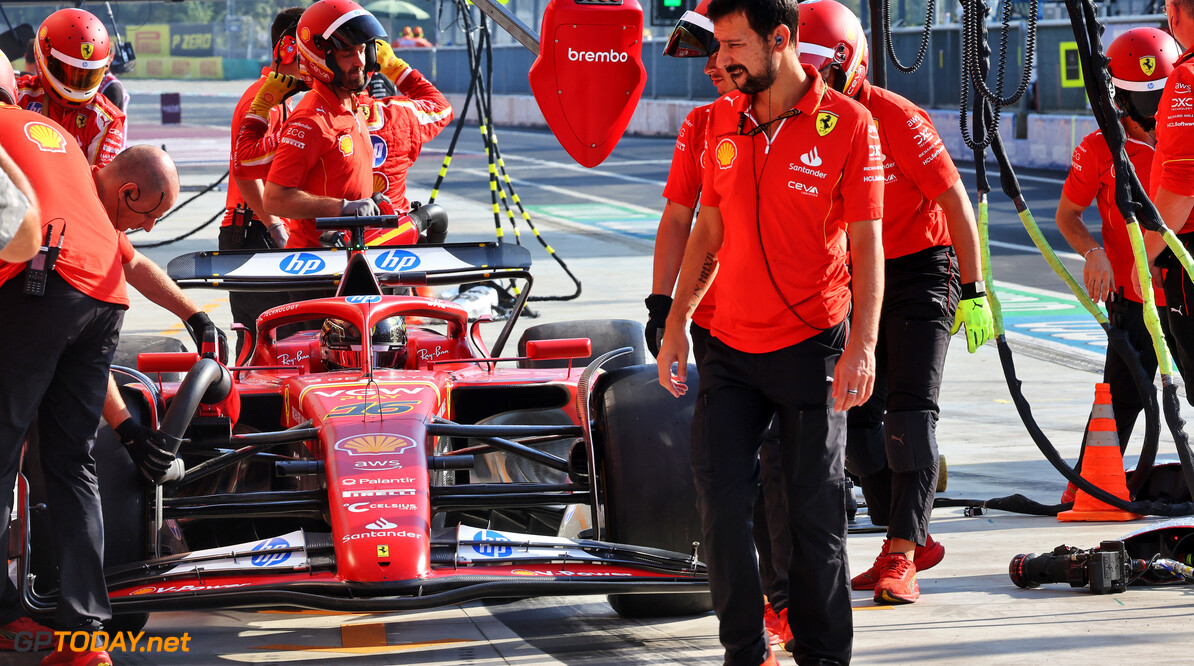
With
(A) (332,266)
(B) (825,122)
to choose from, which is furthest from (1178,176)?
(A) (332,266)

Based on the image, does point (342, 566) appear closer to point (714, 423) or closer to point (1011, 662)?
point (714, 423)

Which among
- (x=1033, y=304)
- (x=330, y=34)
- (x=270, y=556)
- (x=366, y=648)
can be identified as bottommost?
(x=1033, y=304)

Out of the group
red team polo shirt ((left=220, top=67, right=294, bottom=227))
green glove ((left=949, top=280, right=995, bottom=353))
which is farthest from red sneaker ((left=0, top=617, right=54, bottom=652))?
red team polo shirt ((left=220, top=67, right=294, bottom=227))

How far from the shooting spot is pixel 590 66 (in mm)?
6555

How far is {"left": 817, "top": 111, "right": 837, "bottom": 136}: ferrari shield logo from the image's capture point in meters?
4.20

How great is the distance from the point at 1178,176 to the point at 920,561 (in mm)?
1583

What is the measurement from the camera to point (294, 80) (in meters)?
8.52

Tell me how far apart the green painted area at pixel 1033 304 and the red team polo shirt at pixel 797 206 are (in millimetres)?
8056

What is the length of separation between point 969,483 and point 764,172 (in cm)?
327

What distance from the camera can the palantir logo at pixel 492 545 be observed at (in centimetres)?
475

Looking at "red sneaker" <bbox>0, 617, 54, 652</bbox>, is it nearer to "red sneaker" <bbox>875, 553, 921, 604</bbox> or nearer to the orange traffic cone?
"red sneaker" <bbox>875, 553, 921, 604</bbox>

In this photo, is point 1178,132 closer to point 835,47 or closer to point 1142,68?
point 1142,68

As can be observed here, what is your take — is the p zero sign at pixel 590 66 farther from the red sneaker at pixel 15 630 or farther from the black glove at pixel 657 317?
the red sneaker at pixel 15 630

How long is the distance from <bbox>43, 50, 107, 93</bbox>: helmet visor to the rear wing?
1.81m
